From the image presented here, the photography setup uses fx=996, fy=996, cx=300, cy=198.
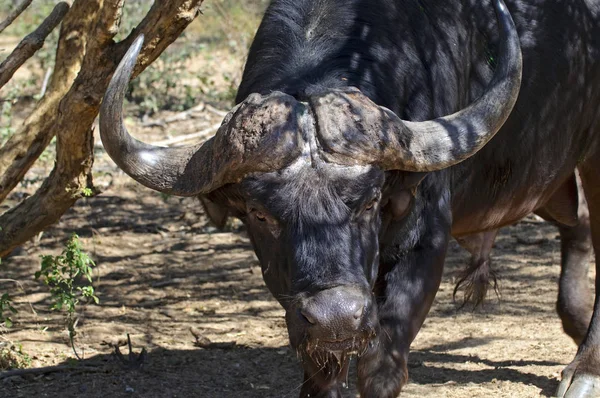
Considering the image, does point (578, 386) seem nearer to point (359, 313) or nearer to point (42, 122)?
point (359, 313)

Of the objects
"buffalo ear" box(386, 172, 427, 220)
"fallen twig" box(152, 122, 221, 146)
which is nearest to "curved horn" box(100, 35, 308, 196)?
"buffalo ear" box(386, 172, 427, 220)

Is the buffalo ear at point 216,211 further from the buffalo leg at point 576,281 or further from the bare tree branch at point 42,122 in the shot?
the buffalo leg at point 576,281

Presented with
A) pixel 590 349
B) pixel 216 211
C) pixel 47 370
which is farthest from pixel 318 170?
pixel 590 349

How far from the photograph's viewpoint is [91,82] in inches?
193

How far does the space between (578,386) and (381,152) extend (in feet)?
7.56

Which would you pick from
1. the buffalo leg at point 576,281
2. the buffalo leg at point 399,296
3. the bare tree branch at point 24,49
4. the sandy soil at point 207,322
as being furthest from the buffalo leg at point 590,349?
the bare tree branch at point 24,49

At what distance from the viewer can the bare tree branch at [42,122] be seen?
17.4ft

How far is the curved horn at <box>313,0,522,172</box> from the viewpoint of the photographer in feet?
13.1

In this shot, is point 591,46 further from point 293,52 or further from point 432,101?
point 293,52

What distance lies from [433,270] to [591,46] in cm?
167

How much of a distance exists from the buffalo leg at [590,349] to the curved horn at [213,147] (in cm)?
248

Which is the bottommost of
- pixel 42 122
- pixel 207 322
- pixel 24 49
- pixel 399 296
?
pixel 207 322

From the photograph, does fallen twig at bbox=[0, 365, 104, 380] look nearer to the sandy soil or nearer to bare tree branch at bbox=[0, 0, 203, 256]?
the sandy soil

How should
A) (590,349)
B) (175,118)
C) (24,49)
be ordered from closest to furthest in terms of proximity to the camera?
(24,49), (590,349), (175,118)
